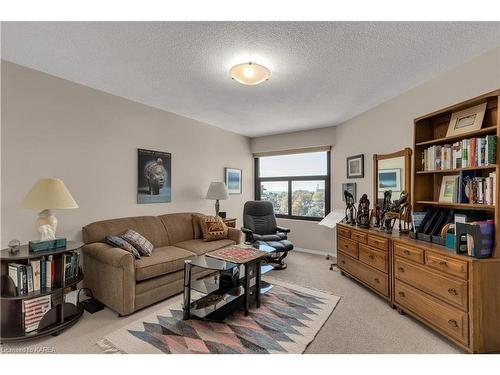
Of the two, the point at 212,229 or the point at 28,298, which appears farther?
the point at 212,229

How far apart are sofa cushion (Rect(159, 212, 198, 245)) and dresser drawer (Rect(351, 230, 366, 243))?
7.90 ft

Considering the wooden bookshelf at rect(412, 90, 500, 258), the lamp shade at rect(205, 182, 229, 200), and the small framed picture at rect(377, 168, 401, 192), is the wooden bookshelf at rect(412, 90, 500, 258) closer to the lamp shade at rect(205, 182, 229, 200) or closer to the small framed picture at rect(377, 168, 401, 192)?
the small framed picture at rect(377, 168, 401, 192)

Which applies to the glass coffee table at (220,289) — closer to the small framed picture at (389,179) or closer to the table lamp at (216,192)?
the table lamp at (216,192)

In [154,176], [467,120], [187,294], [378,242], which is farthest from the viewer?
[154,176]

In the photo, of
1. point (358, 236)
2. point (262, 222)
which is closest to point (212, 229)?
point (262, 222)

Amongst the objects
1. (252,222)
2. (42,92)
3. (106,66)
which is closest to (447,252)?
(252,222)

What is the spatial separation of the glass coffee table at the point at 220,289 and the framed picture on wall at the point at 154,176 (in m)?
1.47

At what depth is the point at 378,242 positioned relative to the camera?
266 cm

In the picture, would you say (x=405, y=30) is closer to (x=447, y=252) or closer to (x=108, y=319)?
(x=447, y=252)

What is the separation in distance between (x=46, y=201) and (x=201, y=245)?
1807 mm

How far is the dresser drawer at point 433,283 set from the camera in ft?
5.81

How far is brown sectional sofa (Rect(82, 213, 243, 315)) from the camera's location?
2264mm

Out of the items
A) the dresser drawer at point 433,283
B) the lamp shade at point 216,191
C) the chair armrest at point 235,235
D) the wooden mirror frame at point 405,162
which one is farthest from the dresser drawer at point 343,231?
the lamp shade at point 216,191

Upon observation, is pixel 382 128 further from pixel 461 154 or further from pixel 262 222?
pixel 262 222
